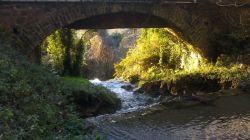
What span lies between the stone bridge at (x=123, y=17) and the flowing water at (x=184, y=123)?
4.70 meters

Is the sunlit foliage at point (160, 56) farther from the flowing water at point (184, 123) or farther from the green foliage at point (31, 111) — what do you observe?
the green foliage at point (31, 111)

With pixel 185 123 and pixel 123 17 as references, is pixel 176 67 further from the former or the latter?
pixel 185 123

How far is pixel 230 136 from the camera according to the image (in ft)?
27.5

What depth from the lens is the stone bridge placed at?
1347 cm

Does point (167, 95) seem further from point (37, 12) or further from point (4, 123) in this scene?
point (4, 123)

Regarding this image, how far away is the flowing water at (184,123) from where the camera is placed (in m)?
8.59

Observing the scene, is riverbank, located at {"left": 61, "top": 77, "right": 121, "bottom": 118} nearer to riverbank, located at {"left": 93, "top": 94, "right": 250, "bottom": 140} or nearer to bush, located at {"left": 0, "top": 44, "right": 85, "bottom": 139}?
riverbank, located at {"left": 93, "top": 94, "right": 250, "bottom": 140}

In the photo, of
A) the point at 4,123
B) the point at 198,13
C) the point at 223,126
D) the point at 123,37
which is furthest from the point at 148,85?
the point at 123,37

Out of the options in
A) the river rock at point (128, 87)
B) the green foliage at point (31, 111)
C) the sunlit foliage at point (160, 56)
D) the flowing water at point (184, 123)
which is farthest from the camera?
the river rock at point (128, 87)

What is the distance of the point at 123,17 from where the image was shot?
634 inches

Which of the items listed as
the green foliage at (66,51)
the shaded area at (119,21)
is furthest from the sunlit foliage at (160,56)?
the green foliage at (66,51)

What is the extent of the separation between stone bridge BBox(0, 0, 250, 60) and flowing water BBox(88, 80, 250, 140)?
470cm

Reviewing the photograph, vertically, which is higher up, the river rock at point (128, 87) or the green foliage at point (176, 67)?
the green foliage at point (176, 67)

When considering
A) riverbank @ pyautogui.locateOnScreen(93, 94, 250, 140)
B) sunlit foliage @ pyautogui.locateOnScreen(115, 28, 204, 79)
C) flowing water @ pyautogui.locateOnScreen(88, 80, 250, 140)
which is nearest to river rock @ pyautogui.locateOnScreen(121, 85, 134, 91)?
sunlit foliage @ pyautogui.locateOnScreen(115, 28, 204, 79)
